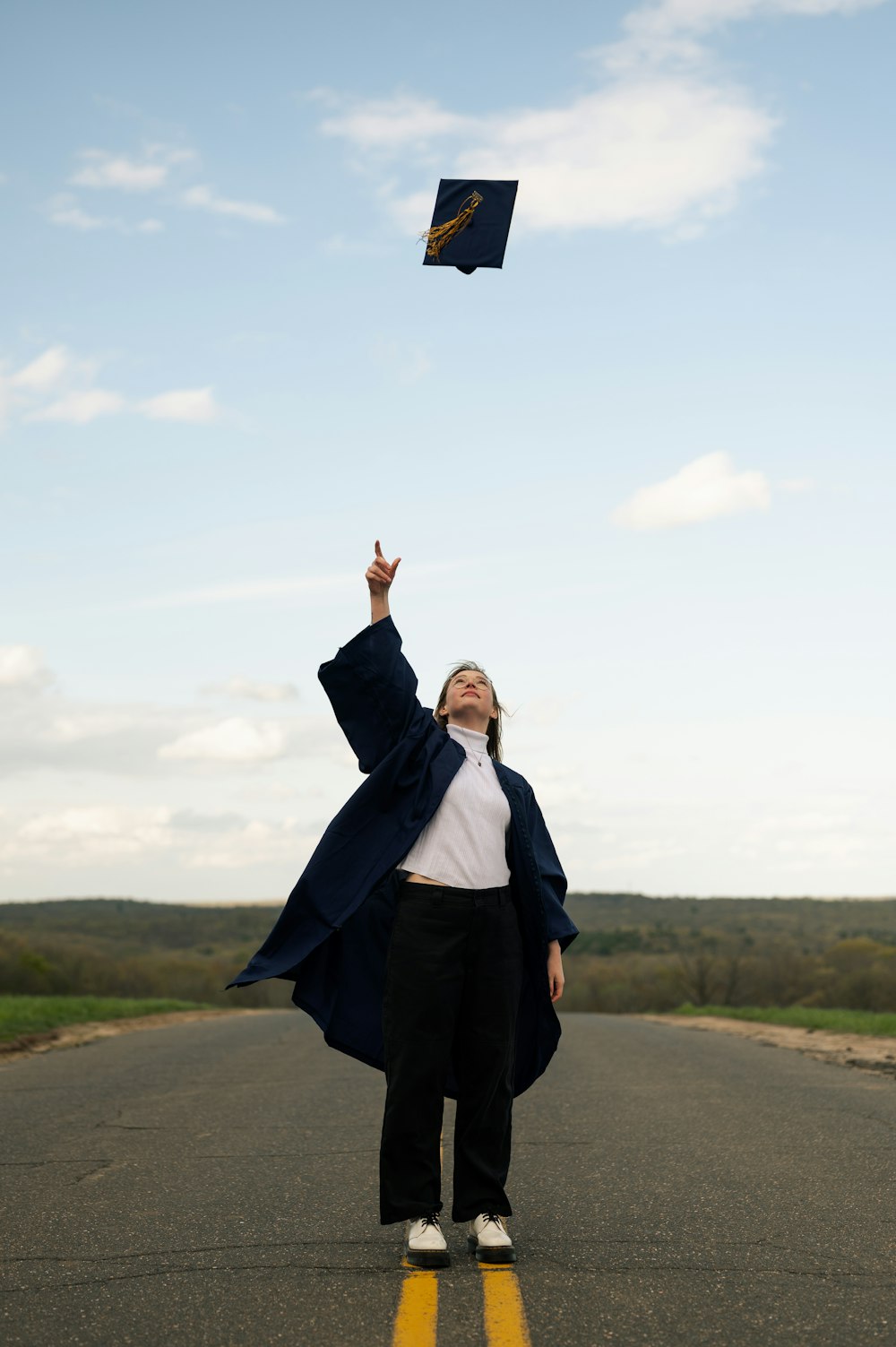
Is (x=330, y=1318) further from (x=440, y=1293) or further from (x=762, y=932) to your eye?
(x=762, y=932)

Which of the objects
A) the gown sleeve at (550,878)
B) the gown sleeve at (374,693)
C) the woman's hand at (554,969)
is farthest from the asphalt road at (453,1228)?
the gown sleeve at (374,693)

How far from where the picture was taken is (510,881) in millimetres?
5109

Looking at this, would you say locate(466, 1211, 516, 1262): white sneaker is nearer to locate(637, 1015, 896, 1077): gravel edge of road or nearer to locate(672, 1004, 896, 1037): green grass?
locate(637, 1015, 896, 1077): gravel edge of road

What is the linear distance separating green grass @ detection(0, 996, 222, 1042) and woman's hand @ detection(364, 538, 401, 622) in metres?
12.4

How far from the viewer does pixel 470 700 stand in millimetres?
5348

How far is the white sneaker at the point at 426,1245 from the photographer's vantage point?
461 cm

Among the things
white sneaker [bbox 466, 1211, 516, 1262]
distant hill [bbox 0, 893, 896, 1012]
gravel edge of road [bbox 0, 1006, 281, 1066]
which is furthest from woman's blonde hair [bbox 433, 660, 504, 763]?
distant hill [bbox 0, 893, 896, 1012]

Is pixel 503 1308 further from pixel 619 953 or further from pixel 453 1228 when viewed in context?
pixel 619 953

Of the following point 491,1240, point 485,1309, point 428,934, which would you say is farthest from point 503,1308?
point 428,934

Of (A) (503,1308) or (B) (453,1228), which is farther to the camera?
(B) (453,1228)

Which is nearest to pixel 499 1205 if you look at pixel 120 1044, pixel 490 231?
pixel 490 231

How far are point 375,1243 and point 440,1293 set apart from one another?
0.80 meters

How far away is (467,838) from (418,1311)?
1686 mm

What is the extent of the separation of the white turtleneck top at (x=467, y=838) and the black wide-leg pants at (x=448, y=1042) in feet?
0.21
